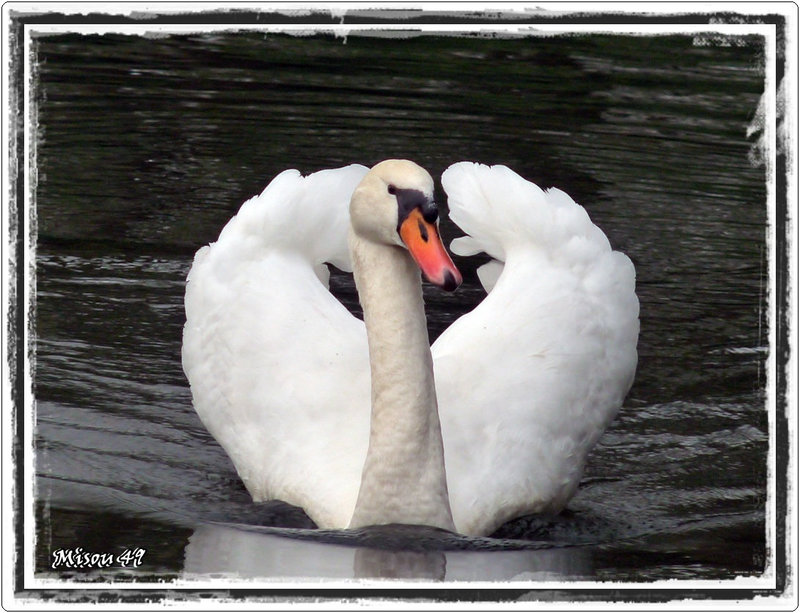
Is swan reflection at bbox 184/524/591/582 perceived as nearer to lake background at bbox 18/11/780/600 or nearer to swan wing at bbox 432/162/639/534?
lake background at bbox 18/11/780/600

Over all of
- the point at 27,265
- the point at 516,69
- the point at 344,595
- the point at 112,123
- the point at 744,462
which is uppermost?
the point at 516,69

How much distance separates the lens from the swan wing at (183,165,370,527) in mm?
7059

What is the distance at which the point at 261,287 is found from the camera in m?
7.73

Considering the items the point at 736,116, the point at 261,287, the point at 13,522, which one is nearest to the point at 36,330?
A: the point at 261,287

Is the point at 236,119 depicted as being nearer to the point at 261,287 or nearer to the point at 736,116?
the point at 736,116

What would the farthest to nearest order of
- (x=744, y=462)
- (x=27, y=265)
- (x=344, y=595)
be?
1. (x=744, y=462)
2. (x=27, y=265)
3. (x=344, y=595)

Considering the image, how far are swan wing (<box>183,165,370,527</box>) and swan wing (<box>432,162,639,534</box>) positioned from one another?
465mm

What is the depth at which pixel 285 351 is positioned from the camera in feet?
24.7

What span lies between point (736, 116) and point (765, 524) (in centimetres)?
804

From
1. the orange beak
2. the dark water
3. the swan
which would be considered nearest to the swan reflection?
the dark water

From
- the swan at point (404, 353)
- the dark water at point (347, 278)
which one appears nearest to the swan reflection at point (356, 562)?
the dark water at point (347, 278)

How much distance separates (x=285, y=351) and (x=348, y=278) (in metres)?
3.64

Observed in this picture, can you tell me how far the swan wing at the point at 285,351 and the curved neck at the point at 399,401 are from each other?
1.16ft

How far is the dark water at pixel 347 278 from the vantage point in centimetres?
707
